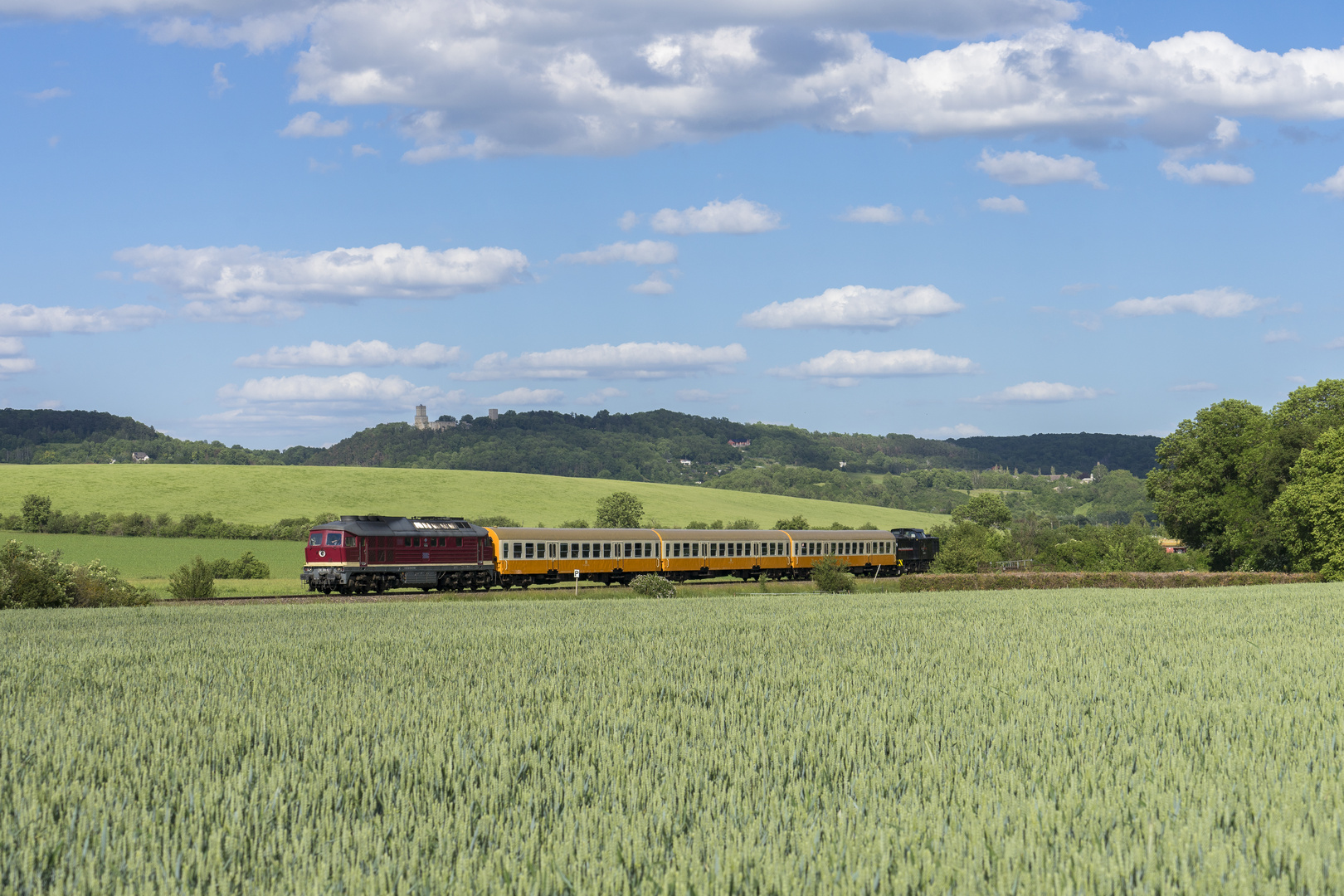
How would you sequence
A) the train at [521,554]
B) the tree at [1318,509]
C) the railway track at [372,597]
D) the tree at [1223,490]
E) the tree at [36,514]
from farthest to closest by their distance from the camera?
the tree at [36,514], the tree at [1223,490], the tree at [1318,509], the train at [521,554], the railway track at [372,597]

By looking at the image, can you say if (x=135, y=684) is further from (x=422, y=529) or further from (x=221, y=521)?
(x=221, y=521)

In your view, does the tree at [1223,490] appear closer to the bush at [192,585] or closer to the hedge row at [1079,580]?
the hedge row at [1079,580]

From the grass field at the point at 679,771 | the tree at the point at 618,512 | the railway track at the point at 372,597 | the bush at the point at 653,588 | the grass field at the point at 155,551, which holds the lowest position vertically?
the grass field at the point at 155,551

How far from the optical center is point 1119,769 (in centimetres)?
861

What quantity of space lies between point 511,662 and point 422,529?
3317 cm

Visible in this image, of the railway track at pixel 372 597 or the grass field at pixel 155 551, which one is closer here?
the railway track at pixel 372 597

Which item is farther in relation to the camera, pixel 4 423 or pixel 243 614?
pixel 4 423

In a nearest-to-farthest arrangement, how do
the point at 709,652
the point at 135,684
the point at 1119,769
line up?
the point at 1119,769, the point at 135,684, the point at 709,652

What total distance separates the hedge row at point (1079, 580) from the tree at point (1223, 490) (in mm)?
14771

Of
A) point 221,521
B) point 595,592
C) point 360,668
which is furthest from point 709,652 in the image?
point 221,521

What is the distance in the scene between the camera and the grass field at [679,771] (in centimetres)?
641

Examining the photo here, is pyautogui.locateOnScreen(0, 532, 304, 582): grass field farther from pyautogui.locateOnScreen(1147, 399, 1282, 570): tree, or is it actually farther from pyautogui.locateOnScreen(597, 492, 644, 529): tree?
pyautogui.locateOnScreen(1147, 399, 1282, 570): tree

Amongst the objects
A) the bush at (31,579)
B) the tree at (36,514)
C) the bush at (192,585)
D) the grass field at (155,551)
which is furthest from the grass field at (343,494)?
the bush at (31,579)

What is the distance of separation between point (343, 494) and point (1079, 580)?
84.7 meters
